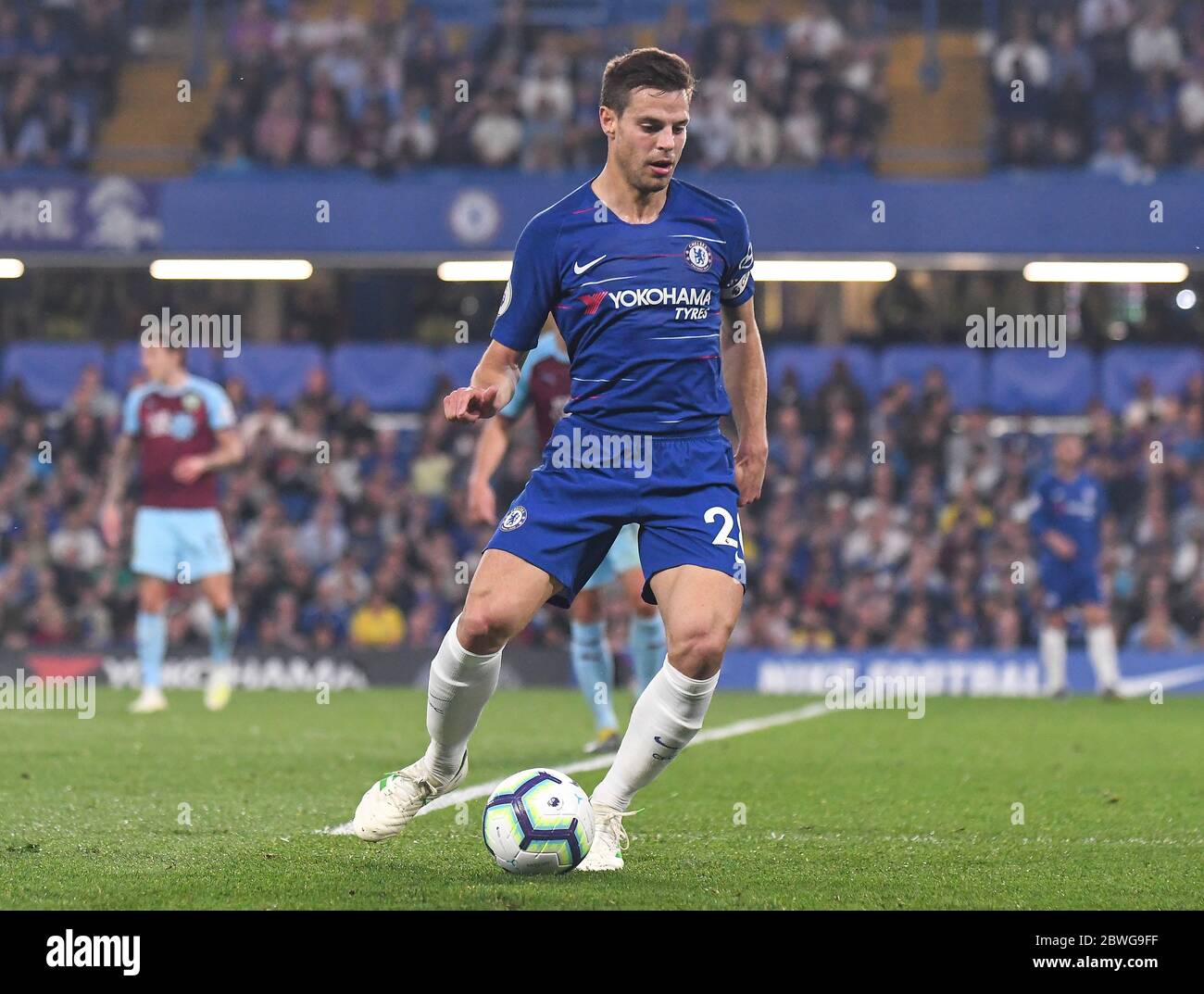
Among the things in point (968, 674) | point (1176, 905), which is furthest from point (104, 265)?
point (1176, 905)

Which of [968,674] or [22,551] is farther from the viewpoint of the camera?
[22,551]

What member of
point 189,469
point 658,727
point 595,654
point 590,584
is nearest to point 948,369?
point 189,469

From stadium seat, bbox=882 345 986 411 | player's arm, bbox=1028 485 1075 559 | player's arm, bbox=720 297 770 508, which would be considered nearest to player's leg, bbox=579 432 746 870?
player's arm, bbox=720 297 770 508

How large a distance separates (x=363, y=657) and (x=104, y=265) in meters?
5.65

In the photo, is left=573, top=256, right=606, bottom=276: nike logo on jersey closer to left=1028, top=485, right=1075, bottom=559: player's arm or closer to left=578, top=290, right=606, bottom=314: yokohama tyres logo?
left=578, top=290, right=606, bottom=314: yokohama tyres logo

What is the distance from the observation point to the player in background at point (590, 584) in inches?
365

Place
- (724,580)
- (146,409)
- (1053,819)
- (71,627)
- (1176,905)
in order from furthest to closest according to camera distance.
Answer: (71,627) < (146,409) < (1053,819) < (724,580) < (1176,905)

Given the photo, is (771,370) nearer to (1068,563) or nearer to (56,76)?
(1068,563)

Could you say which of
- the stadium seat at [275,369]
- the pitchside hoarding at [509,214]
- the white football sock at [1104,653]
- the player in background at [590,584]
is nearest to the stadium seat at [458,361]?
the stadium seat at [275,369]

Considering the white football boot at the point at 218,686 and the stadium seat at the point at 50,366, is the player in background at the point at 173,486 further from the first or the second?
the stadium seat at the point at 50,366

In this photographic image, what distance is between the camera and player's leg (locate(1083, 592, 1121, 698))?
15.1 metres

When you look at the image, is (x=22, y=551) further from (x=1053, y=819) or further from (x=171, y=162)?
(x=1053, y=819)

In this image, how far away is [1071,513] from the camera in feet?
50.0

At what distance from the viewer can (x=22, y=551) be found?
687 inches
